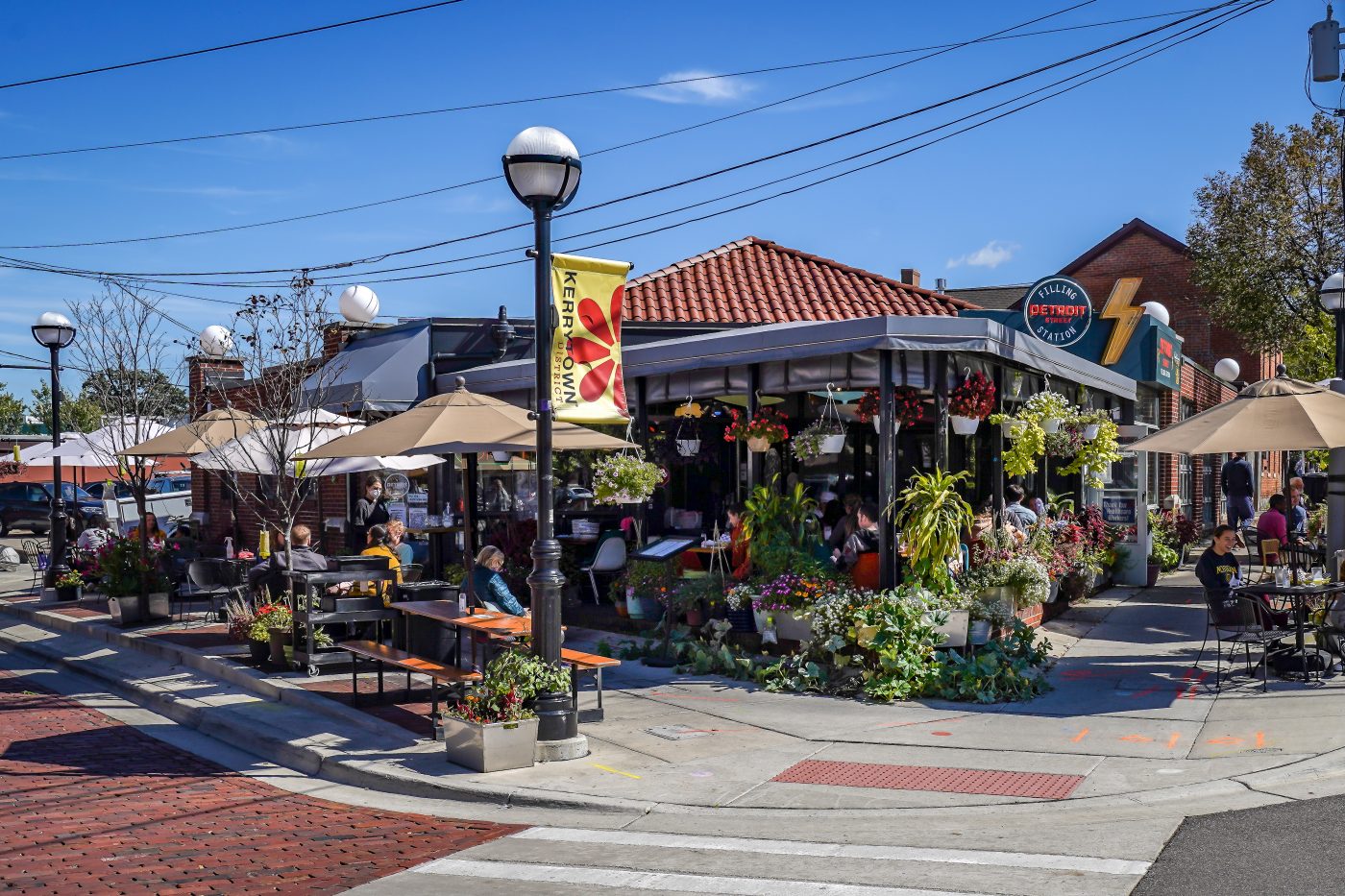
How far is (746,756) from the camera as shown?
27.9 feet

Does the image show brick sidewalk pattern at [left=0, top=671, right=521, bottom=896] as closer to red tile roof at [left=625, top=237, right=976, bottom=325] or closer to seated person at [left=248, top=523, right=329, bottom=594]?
seated person at [left=248, top=523, right=329, bottom=594]

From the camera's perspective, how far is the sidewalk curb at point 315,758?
7516mm

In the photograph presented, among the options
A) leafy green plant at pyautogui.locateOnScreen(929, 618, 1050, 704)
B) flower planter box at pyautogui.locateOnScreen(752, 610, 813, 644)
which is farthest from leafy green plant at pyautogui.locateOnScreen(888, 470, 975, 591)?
flower planter box at pyautogui.locateOnScreen(752, 610, 813, 644)

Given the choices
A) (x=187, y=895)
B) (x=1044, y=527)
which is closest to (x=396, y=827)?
(x=187, y=895)

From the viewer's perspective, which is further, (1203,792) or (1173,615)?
(1173,615)

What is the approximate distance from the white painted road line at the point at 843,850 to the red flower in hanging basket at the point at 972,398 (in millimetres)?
6587

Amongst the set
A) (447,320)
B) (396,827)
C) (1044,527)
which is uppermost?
(447,320)

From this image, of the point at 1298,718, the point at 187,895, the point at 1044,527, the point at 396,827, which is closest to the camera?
the point at 187,895

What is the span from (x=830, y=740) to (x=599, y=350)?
3.48m

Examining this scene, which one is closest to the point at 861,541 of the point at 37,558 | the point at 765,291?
the point at 765,291

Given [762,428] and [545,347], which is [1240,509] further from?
[545,347]

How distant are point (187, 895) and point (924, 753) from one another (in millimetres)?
4994

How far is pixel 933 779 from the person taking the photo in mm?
7898

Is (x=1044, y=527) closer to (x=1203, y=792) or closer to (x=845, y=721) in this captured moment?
(x=845, y=721)
